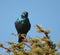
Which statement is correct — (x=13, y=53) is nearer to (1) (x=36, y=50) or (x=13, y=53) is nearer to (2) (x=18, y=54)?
(2) (x=18, y=54)

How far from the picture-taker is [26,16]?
8.19 m

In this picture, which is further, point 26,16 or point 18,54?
point 26,16

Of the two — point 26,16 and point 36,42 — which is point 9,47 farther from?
point 26,16

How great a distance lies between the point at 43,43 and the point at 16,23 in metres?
2.66

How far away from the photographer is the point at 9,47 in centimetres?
563

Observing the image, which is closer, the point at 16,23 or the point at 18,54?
the point at 18,54

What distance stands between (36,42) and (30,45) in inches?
11.3

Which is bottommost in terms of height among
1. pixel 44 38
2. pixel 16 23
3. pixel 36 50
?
pixel 36 50

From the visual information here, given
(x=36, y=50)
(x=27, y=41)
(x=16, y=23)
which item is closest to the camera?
(x=36, y=50)

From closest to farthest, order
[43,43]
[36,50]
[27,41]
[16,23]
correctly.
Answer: [36,50]
[43,43]
[27,41]
[16,23]

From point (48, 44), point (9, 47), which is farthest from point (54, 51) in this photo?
point (9, 47)

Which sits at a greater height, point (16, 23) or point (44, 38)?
point (16, 23)

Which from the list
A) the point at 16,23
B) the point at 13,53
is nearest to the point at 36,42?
the point at 13,53

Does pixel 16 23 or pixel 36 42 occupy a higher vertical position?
pixel 16 23
